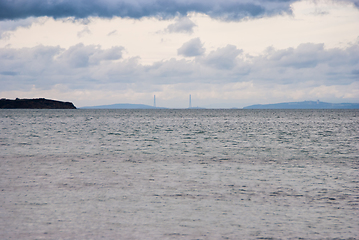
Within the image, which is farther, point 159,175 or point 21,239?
point 159,175

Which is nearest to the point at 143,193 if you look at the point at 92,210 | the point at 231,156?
the point at 92,210

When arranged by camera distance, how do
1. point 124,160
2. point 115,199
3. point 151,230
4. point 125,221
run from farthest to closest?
point 124,160 < point 115,199 < point 125,221 < point 151,230

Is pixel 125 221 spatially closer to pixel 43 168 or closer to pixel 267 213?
pixel 267 213

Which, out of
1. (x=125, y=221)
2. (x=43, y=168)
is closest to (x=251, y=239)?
(x=125, y=221)

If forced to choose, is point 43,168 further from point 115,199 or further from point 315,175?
point 315,175

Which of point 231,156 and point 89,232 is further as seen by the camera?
point 231,156

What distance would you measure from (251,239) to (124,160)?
22.0 meters

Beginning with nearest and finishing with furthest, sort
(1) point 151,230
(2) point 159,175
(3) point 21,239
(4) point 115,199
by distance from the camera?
(3) point 21,239
(1) point 151,230
(4) point 115,199
(2) point 159,175

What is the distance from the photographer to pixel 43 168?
1078 inches

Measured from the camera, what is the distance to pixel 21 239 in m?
11.8

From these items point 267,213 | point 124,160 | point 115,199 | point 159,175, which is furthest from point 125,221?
point 124,160

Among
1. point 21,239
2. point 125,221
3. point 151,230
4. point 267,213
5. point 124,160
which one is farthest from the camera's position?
point 124,160

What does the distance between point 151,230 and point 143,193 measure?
6.03 metres

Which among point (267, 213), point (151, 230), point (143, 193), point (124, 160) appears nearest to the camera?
point (151, 230)
